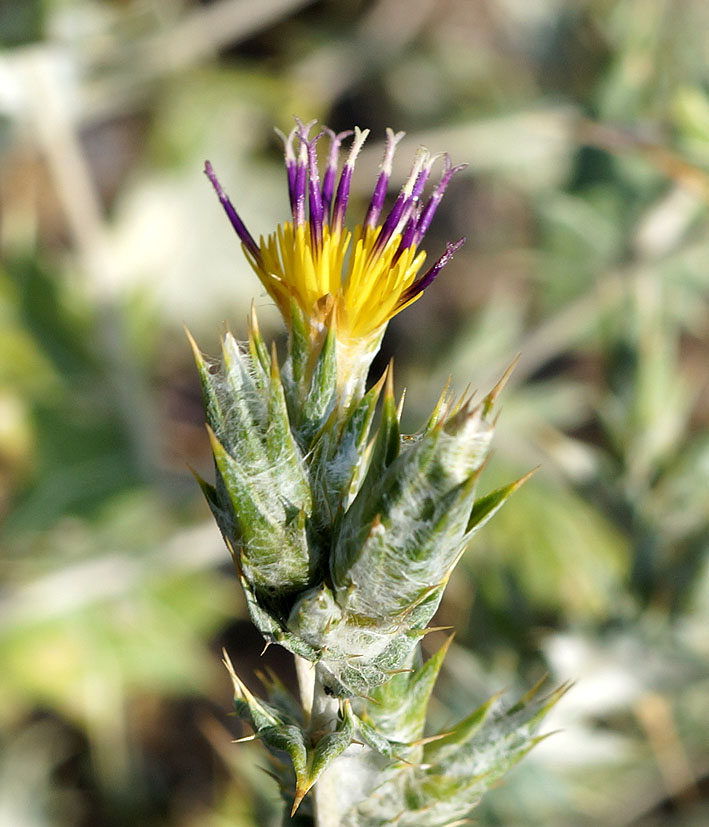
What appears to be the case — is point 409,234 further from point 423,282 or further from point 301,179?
point 301,179

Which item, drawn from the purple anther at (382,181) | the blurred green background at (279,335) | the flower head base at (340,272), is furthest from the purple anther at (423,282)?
the blurred green background at (279,335)

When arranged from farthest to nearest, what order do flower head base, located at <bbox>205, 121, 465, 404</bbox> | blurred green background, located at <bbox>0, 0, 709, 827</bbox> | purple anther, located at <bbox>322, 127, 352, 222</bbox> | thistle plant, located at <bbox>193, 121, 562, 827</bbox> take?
blurred green background, located at <bbox>0, 0, 709, 827</bbox> < purple anther, located at <bbox>322, 127, 352, 222</bbox> < flower head base, located at <bbox>205, 121, 465, 404</bbox> < thistle plant, located at <bbox>193, 121, 562, 827</bbox>

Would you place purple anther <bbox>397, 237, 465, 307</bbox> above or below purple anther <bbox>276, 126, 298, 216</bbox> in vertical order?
below

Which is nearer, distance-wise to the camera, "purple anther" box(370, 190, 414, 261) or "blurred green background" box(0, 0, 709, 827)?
"purple anther" box(370, 190, 414, 261)

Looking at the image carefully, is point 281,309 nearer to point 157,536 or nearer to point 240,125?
point 157,536

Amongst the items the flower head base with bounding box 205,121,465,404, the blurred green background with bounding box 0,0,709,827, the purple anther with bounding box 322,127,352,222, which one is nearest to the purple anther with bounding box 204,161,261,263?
the flower head base with bounding box 205,121,465,404

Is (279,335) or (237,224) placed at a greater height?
(237,224)

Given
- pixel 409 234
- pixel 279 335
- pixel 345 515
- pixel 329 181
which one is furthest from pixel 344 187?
pixel 279 335

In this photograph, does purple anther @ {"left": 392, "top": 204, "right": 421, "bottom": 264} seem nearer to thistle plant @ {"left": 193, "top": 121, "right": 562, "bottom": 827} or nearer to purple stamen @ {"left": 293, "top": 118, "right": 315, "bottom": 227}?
thistle plant @ {"left": 193, "top": 121, "right": 562, "bottom": 827}
